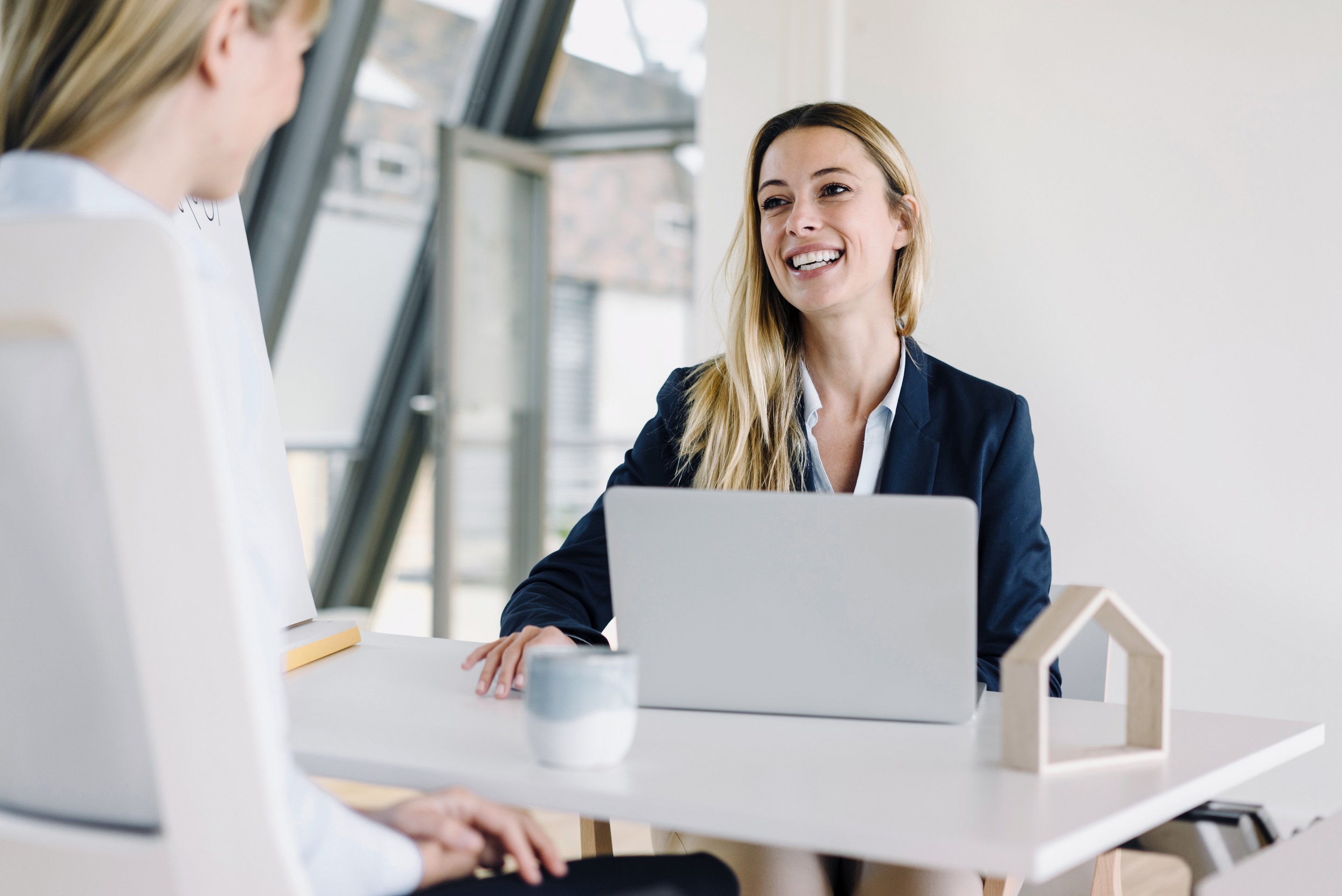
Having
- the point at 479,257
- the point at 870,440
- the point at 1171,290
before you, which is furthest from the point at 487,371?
the point at 870,440

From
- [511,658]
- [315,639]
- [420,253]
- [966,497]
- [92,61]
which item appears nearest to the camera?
[92,61]

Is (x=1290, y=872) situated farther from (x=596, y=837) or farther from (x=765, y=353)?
(x=765, y=353)

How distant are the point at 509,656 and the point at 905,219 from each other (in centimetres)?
111

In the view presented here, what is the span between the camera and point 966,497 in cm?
171

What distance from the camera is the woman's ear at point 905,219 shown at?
200 cm

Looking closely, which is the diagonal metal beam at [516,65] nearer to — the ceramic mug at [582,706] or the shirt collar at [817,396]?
the shirt collar at [817,396]

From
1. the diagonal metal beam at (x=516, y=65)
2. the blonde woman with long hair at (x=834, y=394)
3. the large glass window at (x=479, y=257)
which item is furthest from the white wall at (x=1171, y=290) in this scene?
the diagonal metal beam at (x=516, y=65)

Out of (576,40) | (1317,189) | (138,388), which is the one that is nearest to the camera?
(138,388)

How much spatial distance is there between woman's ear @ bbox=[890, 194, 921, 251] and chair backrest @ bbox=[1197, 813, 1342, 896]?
1131 mm

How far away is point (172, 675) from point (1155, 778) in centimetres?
74

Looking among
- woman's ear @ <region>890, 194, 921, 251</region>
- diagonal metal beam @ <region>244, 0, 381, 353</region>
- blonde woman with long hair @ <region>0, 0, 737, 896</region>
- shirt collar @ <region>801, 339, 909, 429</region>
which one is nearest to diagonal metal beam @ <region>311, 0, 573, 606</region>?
diagonal metal beam @ <region>244, 0, 381, 353</region>

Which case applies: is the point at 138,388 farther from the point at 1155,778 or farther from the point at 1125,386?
the point at 1125,386

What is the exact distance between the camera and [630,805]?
88 cm

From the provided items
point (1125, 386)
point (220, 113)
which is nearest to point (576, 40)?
point (1125, 386)
